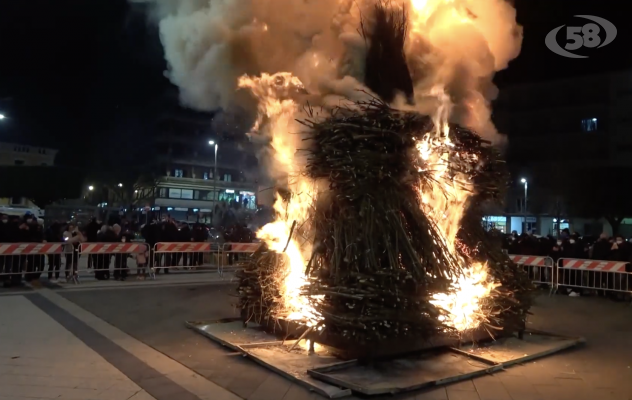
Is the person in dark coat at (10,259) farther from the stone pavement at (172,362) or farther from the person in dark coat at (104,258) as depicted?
the stone pavement at (172,362)

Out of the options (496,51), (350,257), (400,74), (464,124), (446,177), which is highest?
(496,51)

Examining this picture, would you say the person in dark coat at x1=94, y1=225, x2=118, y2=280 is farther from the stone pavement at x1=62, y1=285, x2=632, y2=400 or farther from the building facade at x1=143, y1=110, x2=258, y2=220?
the building facade at x1=143, y1=110, x2=258, y2=220

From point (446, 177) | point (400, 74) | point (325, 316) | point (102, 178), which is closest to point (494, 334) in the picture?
point (446, 177)

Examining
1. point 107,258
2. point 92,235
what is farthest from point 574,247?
point 92,235

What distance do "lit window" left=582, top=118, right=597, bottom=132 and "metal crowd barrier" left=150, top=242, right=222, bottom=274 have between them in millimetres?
42880

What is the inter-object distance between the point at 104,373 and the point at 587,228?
4666cm

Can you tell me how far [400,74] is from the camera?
7.16 meters

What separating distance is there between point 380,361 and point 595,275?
31.8ft

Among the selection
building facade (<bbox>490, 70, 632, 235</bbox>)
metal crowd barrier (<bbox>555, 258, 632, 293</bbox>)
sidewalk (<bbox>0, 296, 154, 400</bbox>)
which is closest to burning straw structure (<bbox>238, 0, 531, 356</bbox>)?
sidewalk (<bbox>0, 296, 154, 400</bbox>)

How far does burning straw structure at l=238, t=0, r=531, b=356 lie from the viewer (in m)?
5.82

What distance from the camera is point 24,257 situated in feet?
41.9

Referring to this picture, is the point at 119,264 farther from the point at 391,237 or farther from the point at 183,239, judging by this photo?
the point at 391,237

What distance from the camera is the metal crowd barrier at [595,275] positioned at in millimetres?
12227

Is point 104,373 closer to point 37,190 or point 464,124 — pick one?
point 464,124
